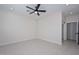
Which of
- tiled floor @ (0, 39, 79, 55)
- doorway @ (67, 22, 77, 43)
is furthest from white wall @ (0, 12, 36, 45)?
doorway @ (67, 22, 77, 43)

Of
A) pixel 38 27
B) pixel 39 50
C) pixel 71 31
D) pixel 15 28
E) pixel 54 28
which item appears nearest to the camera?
pixel 39 50

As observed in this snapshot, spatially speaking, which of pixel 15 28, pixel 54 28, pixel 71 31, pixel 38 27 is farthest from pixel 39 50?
pixel 38 27

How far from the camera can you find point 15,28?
22.6ft

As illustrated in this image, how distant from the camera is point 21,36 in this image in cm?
764

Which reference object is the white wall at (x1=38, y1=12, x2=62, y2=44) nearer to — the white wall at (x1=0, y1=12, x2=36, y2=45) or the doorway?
the white wall at (x1=0, y1=12, x2=36, y2=45)

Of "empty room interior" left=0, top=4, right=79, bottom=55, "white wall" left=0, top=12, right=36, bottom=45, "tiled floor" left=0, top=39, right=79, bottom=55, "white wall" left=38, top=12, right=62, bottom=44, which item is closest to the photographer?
"tiled floor" left=0, top=39, right=79, bottom=55

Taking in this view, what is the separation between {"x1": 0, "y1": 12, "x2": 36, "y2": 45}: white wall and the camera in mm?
5891

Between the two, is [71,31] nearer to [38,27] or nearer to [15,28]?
[38,27]

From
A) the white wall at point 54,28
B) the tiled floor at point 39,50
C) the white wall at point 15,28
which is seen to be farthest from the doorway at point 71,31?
the white wall at point 15,28

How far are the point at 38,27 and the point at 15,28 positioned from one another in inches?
124
